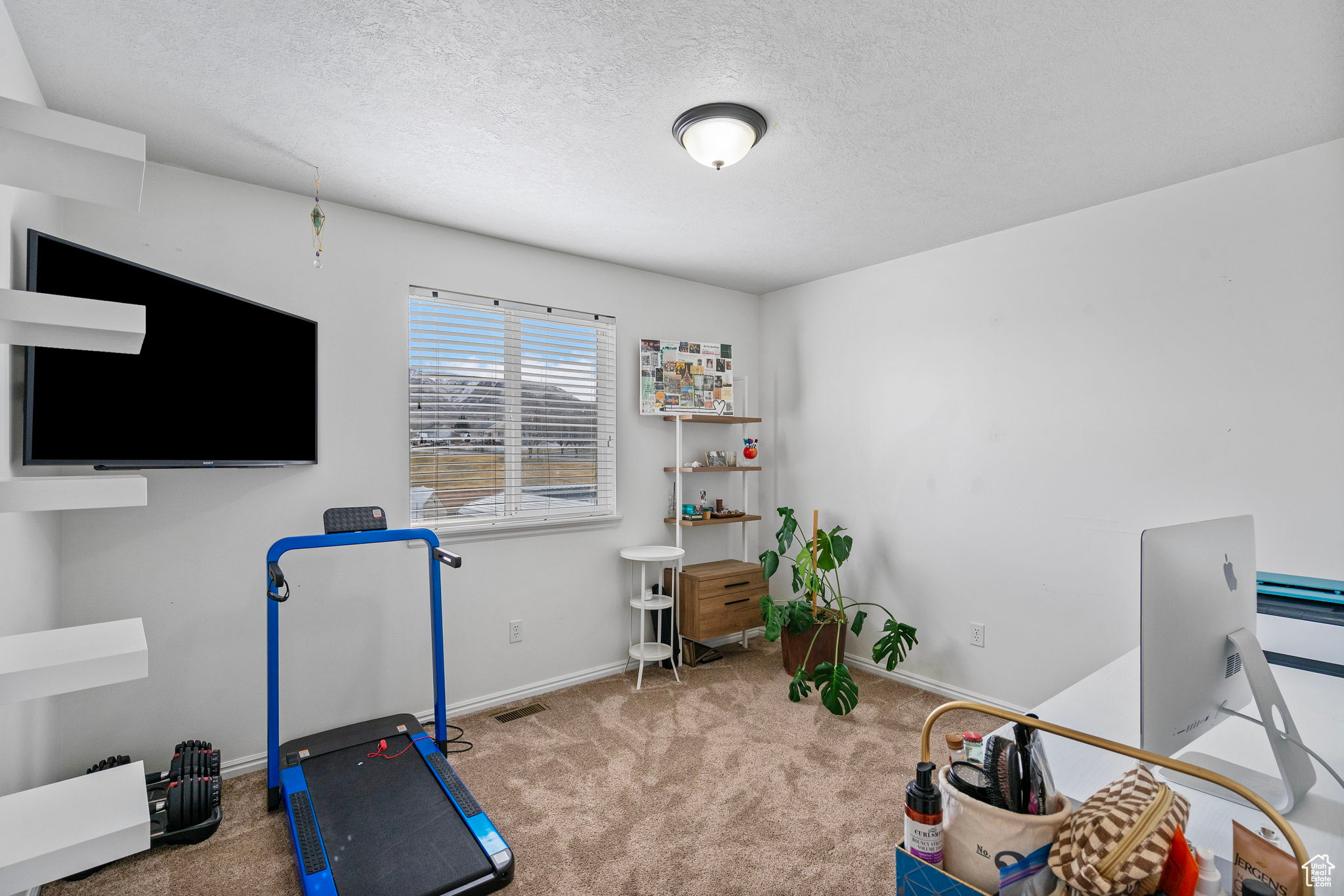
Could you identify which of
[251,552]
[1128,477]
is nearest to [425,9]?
[251,552]

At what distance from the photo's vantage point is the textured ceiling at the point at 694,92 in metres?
1.68

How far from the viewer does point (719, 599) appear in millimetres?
3801

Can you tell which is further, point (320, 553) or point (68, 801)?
point (320, 553)

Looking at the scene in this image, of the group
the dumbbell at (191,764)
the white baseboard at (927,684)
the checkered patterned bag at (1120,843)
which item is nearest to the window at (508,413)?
the dumbbell at (191,764)

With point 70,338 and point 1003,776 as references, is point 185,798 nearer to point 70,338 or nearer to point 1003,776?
point 70,338

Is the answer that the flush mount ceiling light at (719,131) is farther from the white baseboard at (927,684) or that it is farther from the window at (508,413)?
the white baseboard at (927,684)

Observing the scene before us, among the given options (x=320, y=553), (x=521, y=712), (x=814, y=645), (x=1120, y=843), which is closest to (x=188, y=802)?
(x=320, y=553)

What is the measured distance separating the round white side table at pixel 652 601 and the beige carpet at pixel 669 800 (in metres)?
0.24

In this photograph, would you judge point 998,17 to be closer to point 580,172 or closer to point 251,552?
point 580,172

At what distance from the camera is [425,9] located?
1.64m

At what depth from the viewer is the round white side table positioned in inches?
142

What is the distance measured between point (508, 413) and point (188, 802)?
2.09 meters

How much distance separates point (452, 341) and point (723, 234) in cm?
156

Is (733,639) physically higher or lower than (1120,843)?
lower
